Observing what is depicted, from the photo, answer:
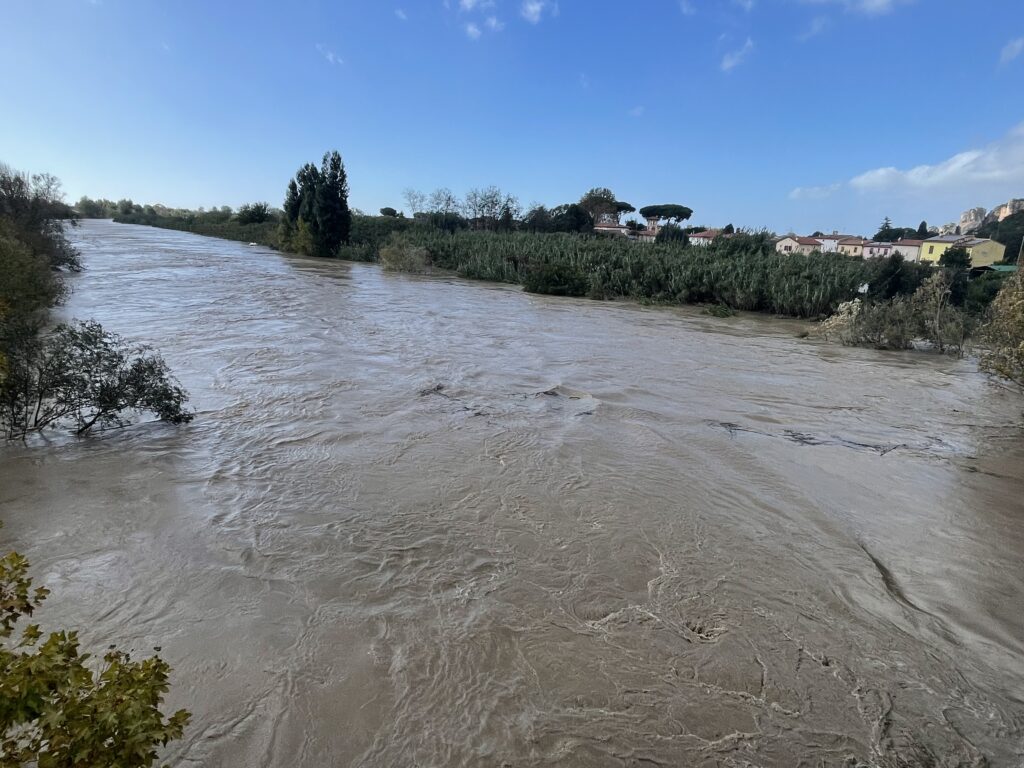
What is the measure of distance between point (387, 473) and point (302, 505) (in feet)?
3.12

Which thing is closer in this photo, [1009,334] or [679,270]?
[1009,334]

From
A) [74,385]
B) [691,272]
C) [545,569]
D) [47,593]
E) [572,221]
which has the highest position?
[572,221]

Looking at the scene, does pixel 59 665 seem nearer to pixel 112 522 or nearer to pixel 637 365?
pixel 112 522

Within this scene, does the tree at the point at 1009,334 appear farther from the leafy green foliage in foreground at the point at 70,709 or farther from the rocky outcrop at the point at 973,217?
the rocky outcrop at the point at 973,217

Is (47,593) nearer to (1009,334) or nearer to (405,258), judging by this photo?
(1009,334)

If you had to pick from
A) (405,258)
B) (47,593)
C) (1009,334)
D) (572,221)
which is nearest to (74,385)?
(47,593)

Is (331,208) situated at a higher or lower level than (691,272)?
higher

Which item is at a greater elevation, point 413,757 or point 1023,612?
point 1023,612

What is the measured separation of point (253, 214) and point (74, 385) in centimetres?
6332

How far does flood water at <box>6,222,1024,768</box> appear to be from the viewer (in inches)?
116

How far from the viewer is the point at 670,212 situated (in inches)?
3159

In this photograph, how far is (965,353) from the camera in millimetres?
14438

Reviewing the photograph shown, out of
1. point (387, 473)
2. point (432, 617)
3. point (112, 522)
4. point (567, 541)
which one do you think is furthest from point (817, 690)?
point (112, 522)

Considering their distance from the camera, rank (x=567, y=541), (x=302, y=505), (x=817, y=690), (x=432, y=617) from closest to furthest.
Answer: (x=817, y=690), (x=432, y=617), (x=567, y=541), (x=302, y=505)
